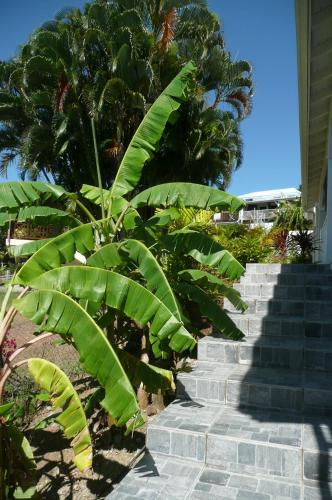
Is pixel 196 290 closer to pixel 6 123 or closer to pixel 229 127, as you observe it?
pixel 229 127

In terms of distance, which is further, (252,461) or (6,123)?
(6,123)

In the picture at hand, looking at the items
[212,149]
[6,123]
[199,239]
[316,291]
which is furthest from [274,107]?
[6,123]

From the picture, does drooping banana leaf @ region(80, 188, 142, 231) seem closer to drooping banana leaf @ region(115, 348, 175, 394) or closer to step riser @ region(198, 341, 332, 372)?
drooping banana leaf @ region(115, 348, 175, 394)

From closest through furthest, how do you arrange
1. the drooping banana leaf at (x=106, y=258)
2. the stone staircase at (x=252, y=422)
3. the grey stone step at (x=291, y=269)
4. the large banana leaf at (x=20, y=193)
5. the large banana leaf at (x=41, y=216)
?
the stone staircase at (x=252, y=422) < the drooping banana leaf at (x=106, y=258) < the large banana leaf at (x=20, y=193) < the large banana leaf at (x=41, y=216) < the grey stone step at (x=291, y=269)

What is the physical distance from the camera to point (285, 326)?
559 cm

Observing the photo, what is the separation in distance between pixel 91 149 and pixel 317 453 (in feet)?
60.0

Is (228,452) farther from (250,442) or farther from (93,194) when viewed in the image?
(93,194)

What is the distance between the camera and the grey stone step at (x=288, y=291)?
648cm

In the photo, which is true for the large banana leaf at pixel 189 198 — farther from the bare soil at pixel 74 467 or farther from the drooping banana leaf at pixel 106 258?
the bare soil at pixel 74 467

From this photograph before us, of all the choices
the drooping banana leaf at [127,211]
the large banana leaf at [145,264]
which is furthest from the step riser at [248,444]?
the drooping banana leaf at [127,211]

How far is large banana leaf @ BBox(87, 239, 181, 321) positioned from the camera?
11.7 feet

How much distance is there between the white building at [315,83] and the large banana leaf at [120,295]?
344cm

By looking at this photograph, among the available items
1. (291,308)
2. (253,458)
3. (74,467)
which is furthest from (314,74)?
(74,467)

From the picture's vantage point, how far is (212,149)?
68.1 ft
